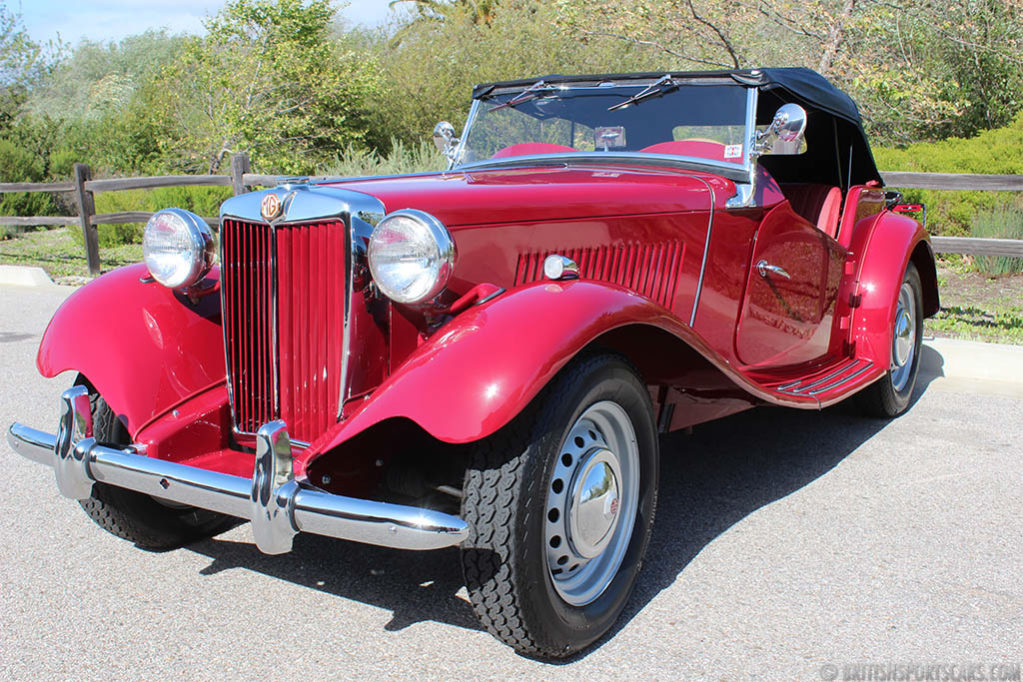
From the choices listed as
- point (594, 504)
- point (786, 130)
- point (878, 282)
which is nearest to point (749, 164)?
point (786, 130)

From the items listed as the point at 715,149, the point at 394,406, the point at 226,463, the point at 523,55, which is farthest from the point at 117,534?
the point at 523,55

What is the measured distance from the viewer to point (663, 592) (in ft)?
9.03

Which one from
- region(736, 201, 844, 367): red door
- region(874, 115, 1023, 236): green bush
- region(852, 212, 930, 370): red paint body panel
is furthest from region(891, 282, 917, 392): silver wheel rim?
region(874, 115, 1023, 236): green bush

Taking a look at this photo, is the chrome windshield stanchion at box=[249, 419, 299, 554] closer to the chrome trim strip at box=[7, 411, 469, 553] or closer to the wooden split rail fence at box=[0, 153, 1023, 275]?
the chrome trim strip at box=[7, 411, 469, 553]

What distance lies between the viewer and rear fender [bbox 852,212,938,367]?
14.1ft

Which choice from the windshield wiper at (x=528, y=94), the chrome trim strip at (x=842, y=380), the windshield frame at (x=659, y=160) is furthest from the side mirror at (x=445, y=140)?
the chrome trim strip at (x=842, y=380)

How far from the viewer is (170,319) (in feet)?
9.44

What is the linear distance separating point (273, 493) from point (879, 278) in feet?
11.0

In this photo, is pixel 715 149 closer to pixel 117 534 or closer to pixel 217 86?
pixel 117 534

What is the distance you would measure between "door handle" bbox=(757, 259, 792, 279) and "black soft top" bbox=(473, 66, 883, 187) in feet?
2.18

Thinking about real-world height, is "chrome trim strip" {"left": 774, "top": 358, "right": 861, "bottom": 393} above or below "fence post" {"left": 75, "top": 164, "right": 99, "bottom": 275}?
above

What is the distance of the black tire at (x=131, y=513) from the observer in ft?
9.33

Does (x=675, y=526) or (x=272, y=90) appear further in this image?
(x=272, y=90)

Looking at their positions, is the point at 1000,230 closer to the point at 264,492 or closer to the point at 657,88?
the point at 657,88
